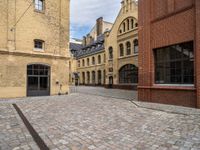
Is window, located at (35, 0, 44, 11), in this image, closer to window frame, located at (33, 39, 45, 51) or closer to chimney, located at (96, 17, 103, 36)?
window frame, located at (33, 39, 45, 51)

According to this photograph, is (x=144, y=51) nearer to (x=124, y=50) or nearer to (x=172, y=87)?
(x=172, y=87)

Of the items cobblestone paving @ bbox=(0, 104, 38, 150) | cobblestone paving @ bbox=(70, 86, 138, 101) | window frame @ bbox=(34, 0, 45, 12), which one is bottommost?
cobblestone paving @ bbox=(0, 104, 38, 150)

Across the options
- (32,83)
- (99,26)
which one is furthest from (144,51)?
(99,26)

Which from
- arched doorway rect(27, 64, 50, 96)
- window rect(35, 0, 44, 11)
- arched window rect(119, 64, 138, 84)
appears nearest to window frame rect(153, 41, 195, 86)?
arched doorway rect(27, 64, 50, 96)

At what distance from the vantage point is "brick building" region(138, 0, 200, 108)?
35.7ft

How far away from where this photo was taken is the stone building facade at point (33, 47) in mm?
17031

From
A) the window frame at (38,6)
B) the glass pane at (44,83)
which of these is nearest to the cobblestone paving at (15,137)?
the glass pane at (44,83)

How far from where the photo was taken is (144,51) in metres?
14.1

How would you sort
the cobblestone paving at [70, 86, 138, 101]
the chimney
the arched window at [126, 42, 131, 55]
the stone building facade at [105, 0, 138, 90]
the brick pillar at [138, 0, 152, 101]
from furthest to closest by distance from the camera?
the chimney → the arched window at [126, 42, 131, 55] → the stone building facade at [105, 0, 138, 90] → the cobblestone paving at [70, 86, 138, 101] → the brick pillar at [138, 0, 152, 101]

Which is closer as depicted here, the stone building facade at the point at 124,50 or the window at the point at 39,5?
the window at the point at 39,5

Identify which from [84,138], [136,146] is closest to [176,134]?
[136,146]

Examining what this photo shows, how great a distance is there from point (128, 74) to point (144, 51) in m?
15.1

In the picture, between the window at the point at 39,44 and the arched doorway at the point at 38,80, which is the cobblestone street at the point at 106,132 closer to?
the arched doorway at the point at 38,80

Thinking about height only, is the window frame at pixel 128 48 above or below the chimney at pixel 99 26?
below
